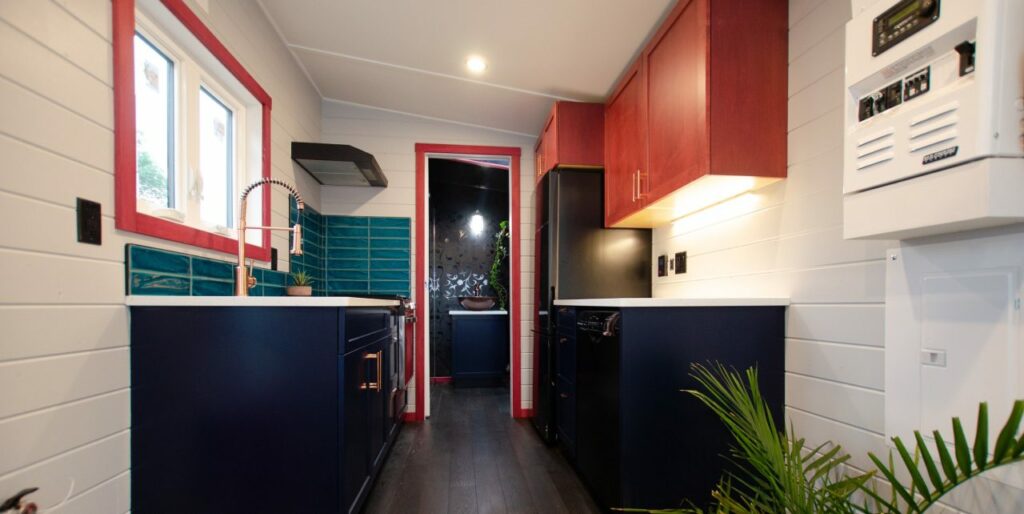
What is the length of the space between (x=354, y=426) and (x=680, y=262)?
1.83 metres

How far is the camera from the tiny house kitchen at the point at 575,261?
3.02 feet

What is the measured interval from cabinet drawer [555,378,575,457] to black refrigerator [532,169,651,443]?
105 mm

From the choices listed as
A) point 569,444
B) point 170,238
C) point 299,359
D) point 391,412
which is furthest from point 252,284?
point 569,444

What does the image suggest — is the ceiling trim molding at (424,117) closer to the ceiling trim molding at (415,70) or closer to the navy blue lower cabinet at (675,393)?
the ceiling trim molding at (415,70)

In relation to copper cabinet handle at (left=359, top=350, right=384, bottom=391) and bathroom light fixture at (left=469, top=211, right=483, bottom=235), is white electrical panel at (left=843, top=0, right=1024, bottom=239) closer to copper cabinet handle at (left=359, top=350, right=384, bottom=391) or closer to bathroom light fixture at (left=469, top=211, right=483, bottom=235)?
copper cabinet handle at (left=359, top=350, right=384, bottom=391)

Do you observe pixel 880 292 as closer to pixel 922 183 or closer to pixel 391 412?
pixel 922 183

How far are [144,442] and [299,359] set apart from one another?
52 centimetres

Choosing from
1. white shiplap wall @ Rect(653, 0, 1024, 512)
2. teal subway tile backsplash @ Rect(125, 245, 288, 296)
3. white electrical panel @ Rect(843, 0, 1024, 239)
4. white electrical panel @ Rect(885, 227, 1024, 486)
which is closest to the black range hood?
teal subway tile backsplash @ Rect(125, 245, 288, 296)

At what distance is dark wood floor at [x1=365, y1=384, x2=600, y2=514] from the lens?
192 cm

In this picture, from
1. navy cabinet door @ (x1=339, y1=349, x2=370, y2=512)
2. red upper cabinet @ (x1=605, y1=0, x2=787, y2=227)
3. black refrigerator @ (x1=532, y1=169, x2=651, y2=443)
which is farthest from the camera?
black refrigerator @ (x1=532, y1=169, x2=651, y2=443)

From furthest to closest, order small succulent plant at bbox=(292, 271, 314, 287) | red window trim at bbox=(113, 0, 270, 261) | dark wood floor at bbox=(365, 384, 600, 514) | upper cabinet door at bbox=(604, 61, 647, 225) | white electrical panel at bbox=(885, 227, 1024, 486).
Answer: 1. small succulent plant at bbox=(292, 271, 314, 287)
2. upper cabinet door at bbox=(604, 61, 647, 225)
3. dark wood floor at bbox=(365, 384, 600, 514)
4. red window trim at bbox=(113, 0, 270, 261)
5. white electrical panel at bbox=(885, 227, 1024, 486)

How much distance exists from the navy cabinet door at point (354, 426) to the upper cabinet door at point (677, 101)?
4.89 feet

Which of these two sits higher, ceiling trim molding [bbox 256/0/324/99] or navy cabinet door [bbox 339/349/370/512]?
ceiling trim molding [bbox 256/0/324/99]

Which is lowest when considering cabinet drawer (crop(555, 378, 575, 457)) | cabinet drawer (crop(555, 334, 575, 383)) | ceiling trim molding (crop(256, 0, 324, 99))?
cabinet drawer (crop(555, 378, 575, 457))
